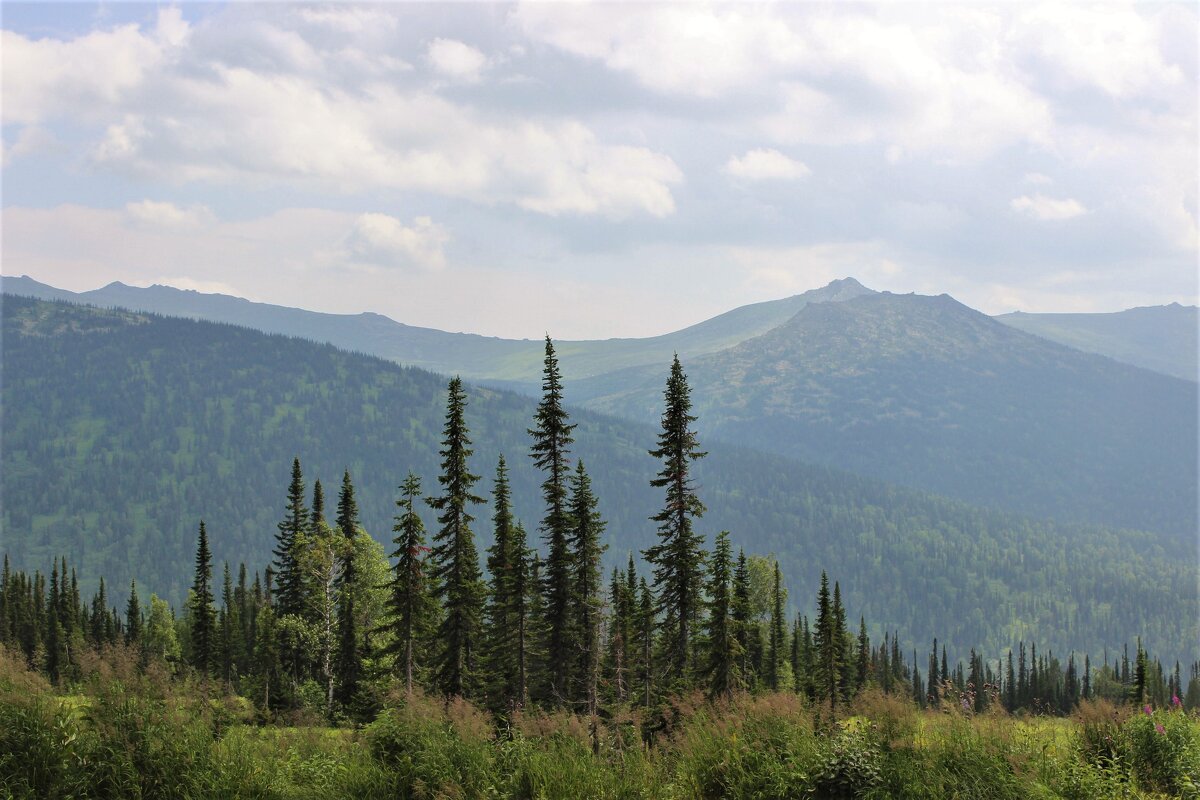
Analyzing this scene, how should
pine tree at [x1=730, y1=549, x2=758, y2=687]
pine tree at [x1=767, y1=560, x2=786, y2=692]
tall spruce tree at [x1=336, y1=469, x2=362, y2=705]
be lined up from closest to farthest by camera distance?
pine tree at [x1=730, y1=549, x2=758, y2=687] → tall spruce tree at [x1=336, y1=469, x2=362, y2=705] → pine tree at [x1=767, y1=560, x2=786, y2=692]

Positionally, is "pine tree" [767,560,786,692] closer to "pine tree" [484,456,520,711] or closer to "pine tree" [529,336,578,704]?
"pine tree" [484,456,520,711]

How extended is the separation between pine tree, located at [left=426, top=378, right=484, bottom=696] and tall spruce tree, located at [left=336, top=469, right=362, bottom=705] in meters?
10.0

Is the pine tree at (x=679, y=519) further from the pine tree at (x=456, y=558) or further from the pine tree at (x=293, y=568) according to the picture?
the pine tree at (x=293, y=568)

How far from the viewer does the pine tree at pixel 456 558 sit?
43000mm

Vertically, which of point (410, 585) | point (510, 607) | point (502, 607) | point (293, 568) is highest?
point (410, 585)

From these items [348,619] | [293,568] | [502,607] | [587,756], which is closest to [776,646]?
[502,607]

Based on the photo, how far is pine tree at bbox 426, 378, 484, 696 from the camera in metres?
43.0

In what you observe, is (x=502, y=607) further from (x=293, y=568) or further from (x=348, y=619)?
(x=293, y=568)

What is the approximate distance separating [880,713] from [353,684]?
151 ft

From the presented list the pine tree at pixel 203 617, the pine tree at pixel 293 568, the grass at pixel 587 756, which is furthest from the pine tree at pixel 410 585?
the pine tree at pixel 203 617

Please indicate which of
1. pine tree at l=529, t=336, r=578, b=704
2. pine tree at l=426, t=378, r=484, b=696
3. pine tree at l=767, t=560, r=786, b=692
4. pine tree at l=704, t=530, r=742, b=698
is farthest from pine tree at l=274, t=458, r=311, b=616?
pine tree at l=767, t=560, r=786, b=692

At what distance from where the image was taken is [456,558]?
148ft

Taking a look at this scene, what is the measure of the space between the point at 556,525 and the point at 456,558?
19.3ft

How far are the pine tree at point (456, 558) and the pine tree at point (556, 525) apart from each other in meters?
3.68
